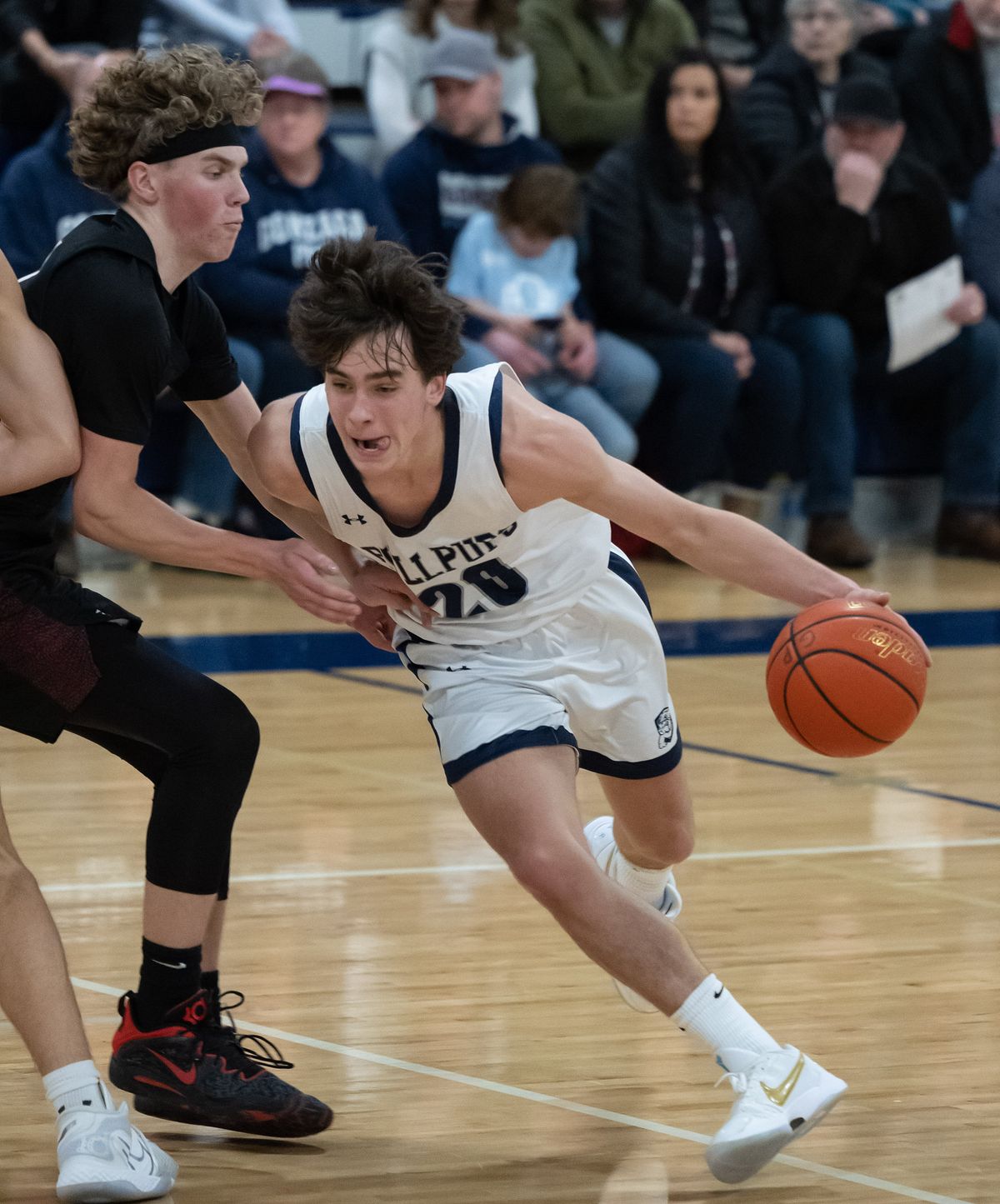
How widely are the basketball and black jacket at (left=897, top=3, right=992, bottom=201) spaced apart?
708cm

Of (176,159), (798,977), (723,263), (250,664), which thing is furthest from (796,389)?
(176,159)

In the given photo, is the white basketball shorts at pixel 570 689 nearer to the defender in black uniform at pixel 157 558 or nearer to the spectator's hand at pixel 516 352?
the defender in black uniform at pixel 157 558

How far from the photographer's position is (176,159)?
10.9 feet

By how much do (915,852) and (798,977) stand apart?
106 cm

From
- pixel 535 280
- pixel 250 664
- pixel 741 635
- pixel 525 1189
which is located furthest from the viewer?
pixel 535 280

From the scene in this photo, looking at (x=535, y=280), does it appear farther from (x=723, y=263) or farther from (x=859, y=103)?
(x=859, y=103)

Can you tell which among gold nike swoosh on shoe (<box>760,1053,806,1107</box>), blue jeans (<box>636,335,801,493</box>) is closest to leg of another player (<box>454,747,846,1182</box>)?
gold nike swoosh on shoe (<box>760,1053,806,1107</box>)

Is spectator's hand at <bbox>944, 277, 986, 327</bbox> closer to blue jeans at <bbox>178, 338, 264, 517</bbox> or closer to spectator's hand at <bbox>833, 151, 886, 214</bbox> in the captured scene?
spectator's hand at <bbox>833, 151, 886, 214</bbox>

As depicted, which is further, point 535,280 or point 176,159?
point 535,280

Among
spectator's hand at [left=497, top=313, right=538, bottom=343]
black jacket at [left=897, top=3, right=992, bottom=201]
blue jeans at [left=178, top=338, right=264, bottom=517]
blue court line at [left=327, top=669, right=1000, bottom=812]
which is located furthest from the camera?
black jacket at [left=897, top=3, right=992, bottom=201]

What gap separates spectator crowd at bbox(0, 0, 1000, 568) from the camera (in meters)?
8.55

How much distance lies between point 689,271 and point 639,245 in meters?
0.28

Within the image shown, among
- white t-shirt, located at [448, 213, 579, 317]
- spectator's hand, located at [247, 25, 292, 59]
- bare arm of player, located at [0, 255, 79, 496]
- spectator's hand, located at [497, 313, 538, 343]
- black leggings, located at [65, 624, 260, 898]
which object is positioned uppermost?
bare arm of player, located at [0, 255, 79, 496]

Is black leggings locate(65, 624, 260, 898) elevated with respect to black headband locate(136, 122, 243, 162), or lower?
lower
